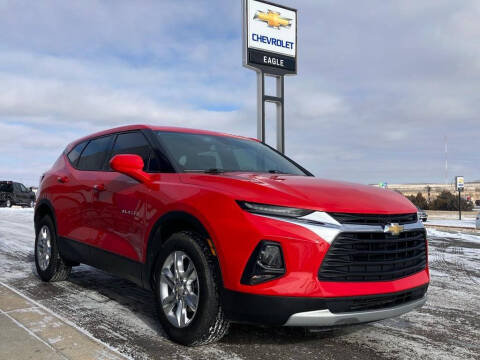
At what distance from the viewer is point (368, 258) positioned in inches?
122

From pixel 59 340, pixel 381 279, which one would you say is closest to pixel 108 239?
pixel 59 340

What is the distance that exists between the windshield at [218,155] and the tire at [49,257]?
2294mm

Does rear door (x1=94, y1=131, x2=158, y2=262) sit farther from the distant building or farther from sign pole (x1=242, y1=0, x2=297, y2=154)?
the distant building

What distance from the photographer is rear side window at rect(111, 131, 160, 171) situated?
165 inches

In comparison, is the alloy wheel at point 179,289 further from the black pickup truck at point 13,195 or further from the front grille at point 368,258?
the black pickup truck at point 13,195

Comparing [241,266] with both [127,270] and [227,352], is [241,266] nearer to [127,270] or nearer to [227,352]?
[227,352]

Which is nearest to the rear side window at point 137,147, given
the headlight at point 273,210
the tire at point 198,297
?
the tire at point 198,297

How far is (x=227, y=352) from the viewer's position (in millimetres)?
3324

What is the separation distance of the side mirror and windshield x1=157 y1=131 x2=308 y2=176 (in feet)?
0.90

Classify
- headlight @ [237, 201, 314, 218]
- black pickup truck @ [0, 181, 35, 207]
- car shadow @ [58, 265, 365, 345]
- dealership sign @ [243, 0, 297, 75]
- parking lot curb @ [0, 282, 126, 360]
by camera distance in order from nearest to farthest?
headlight @ [237, 201, 314, 218], parking lot curb @ [0, 282, 126, 360], car shadow @ [58, 265, 365, 345], dealership sign @ [243, 0, 297, 75], black pickup truck @ [0, 181, 35, 207]

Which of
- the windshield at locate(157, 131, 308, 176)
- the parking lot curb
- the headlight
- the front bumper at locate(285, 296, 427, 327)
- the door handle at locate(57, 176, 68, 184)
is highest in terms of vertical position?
the windshield at locate(157, 131, 308, 176)

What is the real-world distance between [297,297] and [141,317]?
1833 mm

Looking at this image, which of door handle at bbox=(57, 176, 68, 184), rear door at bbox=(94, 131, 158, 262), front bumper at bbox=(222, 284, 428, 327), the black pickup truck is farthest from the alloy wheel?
the black pickup truck

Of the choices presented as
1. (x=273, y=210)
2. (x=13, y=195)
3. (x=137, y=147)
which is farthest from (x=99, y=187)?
(x=13, y=195)
